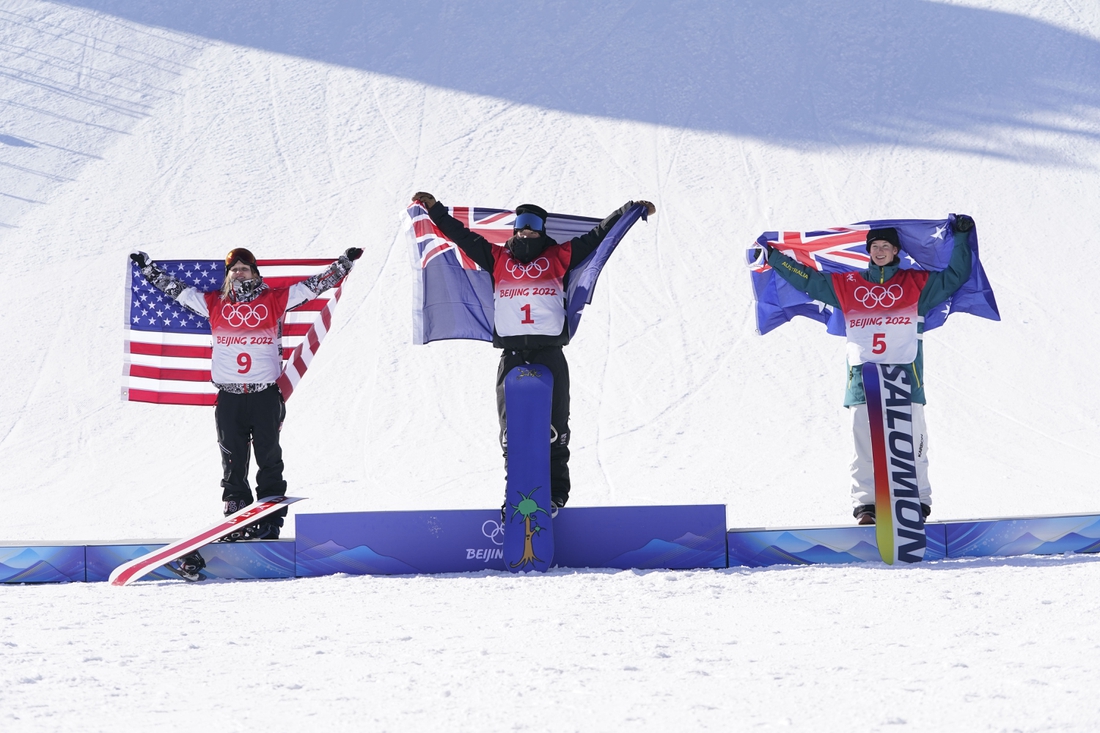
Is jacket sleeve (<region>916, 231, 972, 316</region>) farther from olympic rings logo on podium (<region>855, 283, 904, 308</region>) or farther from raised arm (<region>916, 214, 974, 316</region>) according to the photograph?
olympic rings logo on podium (<region>855, 283, 904, 308</region>)

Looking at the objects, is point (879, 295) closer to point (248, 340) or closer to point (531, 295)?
point (531, 295)

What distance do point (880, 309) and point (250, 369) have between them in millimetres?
2959

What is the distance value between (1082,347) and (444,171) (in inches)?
292

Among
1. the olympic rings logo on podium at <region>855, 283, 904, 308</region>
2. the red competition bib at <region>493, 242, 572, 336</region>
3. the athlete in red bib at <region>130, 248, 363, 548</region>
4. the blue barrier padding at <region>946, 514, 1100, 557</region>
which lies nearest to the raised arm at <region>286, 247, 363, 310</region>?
the athlete in red bib at <region>130, 248, 363, 548</region>

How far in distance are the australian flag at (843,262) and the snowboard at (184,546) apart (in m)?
2.61

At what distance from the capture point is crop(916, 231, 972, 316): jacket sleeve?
5.19 meters

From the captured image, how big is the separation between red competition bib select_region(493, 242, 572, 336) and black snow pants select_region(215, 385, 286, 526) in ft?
3.90

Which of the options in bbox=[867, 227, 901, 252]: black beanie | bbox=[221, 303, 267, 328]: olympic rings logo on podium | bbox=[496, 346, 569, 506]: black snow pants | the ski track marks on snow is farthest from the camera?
bbox=[221, 303, 267, 328]: olympic rings logo on podium

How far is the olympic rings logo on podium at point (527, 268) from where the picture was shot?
206 inches

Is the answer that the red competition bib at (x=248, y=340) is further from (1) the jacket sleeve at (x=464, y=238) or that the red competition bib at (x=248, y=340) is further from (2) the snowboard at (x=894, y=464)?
(2) the snowboard at (x=894, y=464)

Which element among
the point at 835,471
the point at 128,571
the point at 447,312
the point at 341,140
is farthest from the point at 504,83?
the point at 128,571

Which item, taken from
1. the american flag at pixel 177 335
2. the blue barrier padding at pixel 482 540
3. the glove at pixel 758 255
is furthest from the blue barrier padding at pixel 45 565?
the glove at pixel 758 255

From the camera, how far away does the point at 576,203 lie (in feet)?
42.5

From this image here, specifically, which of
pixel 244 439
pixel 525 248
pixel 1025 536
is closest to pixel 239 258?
pixel 244 439
